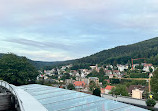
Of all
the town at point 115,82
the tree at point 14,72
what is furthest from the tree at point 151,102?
the tree at point 14,72

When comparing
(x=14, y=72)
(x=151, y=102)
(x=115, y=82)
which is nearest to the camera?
(x=151, y=102)

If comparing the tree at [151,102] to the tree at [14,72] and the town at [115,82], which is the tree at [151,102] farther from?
the tree at [14,72]

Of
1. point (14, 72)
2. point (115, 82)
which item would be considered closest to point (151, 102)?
point (14, 72)

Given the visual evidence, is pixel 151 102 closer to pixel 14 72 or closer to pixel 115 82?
pixel 14 72

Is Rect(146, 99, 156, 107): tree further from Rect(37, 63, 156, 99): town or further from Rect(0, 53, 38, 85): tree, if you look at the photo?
Rect(0, 53, 38, 85): tree

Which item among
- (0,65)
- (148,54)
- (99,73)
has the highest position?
(148,54)

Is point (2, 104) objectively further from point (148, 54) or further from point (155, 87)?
point (148, 54)

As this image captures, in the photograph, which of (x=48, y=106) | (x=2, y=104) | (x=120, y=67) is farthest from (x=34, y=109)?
(x=120, y=67)

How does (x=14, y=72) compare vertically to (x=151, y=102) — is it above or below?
above

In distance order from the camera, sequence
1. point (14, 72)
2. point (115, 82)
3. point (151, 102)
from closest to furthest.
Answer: point (151, 102) < point (14, 72) < point (115, 82)

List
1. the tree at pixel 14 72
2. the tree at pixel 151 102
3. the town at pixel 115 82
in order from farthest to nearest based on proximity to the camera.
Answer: the town at pixel 115 82 → the tree at pixel 14 72 → the tree at pixel 151 102

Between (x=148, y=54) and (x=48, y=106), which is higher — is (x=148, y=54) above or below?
above
